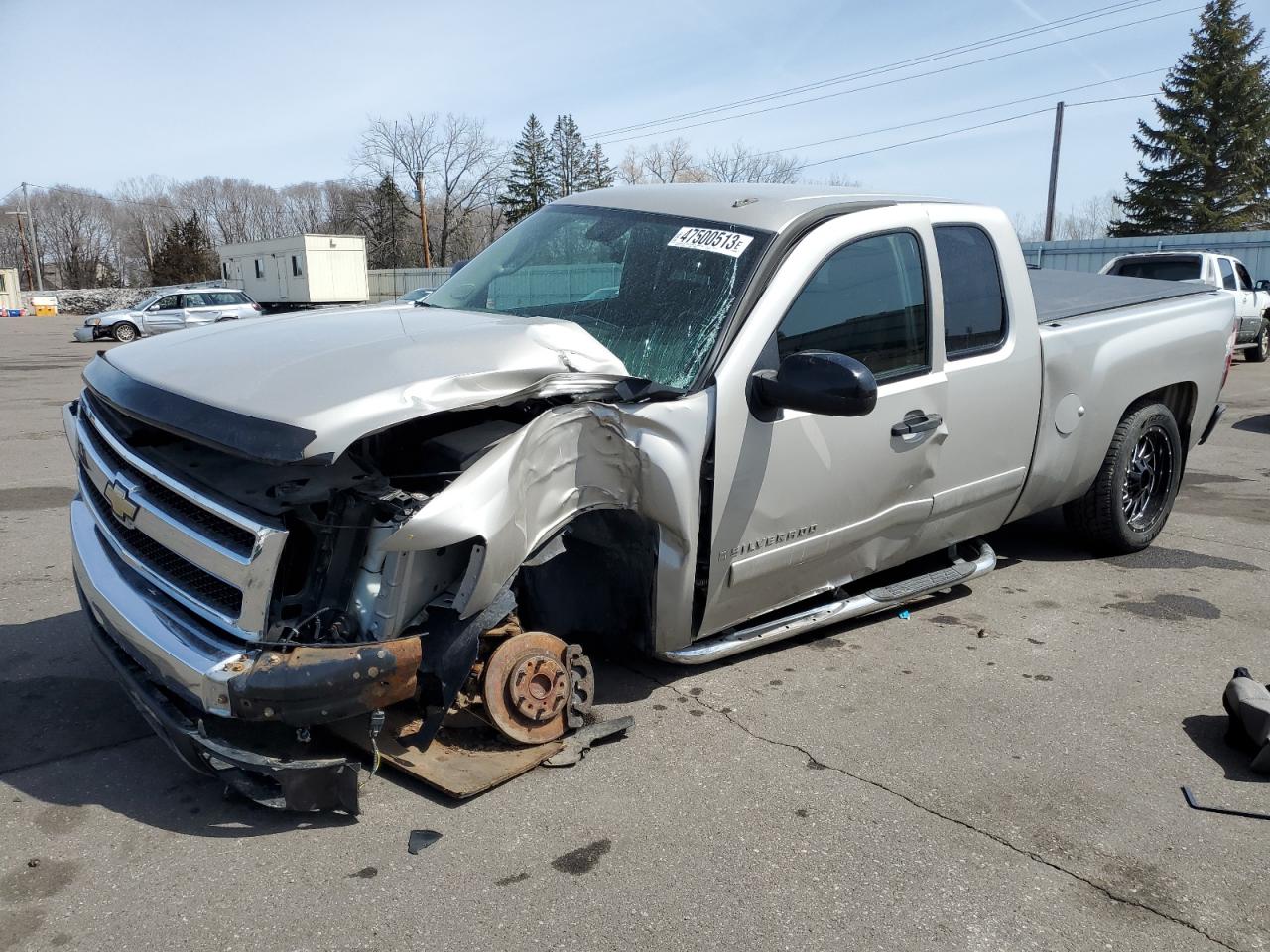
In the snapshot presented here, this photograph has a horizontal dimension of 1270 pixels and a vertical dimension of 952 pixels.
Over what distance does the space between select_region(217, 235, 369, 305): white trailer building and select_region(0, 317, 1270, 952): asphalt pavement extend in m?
35.3

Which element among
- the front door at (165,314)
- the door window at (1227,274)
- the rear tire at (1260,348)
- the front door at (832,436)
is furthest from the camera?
the front door at (165,314)

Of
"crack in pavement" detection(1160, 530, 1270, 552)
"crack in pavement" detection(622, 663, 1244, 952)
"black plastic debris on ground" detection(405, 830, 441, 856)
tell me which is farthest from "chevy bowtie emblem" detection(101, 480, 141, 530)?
"crack in pavement" detection(1160, 530, 1270, 552)

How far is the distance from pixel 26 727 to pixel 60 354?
24.3 m

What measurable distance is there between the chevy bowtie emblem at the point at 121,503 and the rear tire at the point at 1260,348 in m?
20.2

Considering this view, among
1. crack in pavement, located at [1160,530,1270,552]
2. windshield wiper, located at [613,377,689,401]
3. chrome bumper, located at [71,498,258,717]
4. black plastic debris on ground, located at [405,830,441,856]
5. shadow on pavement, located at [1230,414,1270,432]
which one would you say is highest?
windshield wiper, located at [613,377,689,401]

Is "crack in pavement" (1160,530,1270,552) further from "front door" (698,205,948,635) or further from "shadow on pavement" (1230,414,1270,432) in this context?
"shadow on pavement" (1230,414,1270,432)

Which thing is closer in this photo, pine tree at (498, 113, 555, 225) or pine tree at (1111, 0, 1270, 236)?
pine tree at (1111, 0, 1270, 236)

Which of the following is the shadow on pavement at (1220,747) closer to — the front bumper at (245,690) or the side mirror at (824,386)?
the side mirror at (824,386)

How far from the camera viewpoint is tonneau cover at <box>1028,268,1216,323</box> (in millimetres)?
5047

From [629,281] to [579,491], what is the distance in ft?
3.49

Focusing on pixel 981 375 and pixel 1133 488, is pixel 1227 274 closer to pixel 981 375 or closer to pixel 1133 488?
pixel 1133 488

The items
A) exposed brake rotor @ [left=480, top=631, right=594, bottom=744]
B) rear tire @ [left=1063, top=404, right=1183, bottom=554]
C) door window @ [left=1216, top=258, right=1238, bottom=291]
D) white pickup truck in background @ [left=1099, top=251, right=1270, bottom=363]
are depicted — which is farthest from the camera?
door window @ [left=1216, top=258, right=1238, bottom=291]

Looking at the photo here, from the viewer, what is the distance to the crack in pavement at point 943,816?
2482 mm

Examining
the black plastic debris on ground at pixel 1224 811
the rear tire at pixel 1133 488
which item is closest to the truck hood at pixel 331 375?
the black plastic debris on ground at pixel 1224 811
